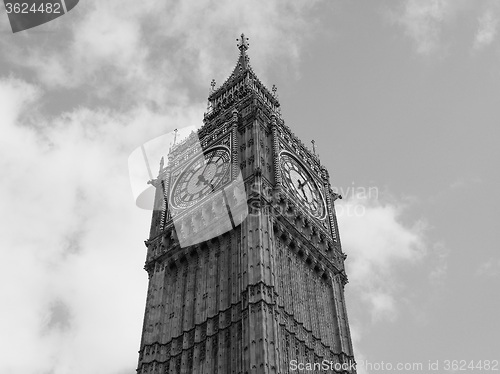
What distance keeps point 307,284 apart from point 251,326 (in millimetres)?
10163

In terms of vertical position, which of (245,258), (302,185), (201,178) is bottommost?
(245,258)

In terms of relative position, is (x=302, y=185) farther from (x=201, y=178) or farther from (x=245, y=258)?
(x=245, y=258)

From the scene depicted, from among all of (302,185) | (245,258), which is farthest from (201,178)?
(245,258)

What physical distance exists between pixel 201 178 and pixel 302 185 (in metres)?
8.07

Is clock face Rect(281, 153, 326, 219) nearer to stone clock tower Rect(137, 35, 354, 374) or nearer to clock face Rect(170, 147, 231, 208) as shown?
stone clock tower Rect(137, 35, 354, 374)

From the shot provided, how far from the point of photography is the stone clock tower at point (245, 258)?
155ft

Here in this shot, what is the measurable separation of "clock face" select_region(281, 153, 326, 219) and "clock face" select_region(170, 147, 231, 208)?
15.4 ft

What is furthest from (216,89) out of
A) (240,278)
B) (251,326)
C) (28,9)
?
(28,9)

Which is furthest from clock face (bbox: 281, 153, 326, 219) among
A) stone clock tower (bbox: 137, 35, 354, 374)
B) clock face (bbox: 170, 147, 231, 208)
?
clock face (bbox: 170, 147, 231, 208)

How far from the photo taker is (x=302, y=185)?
63.1 meters

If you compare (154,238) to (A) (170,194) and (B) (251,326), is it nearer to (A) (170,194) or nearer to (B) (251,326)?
(A) (170,194)

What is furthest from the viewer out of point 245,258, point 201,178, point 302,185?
point 302,185

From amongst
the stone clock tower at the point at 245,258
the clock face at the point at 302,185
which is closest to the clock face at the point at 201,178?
the stone clock tower at the point at 245,258

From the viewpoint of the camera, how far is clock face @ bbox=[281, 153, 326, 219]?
200 feet
